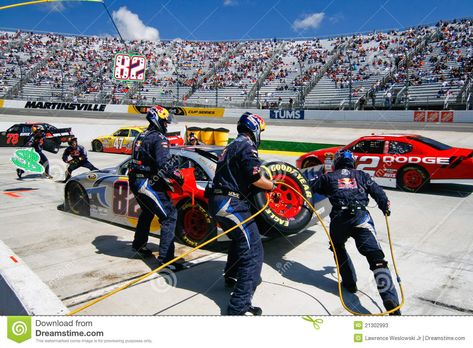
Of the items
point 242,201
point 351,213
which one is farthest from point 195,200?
point 351,213

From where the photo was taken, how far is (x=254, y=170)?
3.57 metres

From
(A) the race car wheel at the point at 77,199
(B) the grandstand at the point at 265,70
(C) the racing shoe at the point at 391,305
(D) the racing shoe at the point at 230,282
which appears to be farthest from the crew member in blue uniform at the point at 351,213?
(B) the grandstand at the point at 265,70

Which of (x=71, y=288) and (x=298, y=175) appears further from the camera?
(x=298, y=175)

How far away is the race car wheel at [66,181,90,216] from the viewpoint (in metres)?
6.88

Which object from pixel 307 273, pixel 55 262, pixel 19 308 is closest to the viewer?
pixel 19 308

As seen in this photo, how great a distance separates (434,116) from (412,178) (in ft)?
58.2

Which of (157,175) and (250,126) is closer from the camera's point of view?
(250,126)

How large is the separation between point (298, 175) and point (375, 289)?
1.63 m

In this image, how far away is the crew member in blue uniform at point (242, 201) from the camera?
3.54 m

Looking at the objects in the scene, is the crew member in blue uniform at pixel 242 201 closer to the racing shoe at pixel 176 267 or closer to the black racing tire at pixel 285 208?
the black racing tire at pixel 285 208

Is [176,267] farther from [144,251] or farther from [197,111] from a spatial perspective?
[197,111]

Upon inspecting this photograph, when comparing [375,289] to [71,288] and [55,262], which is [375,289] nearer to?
[71,288]

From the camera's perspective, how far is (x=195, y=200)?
17.4ft
